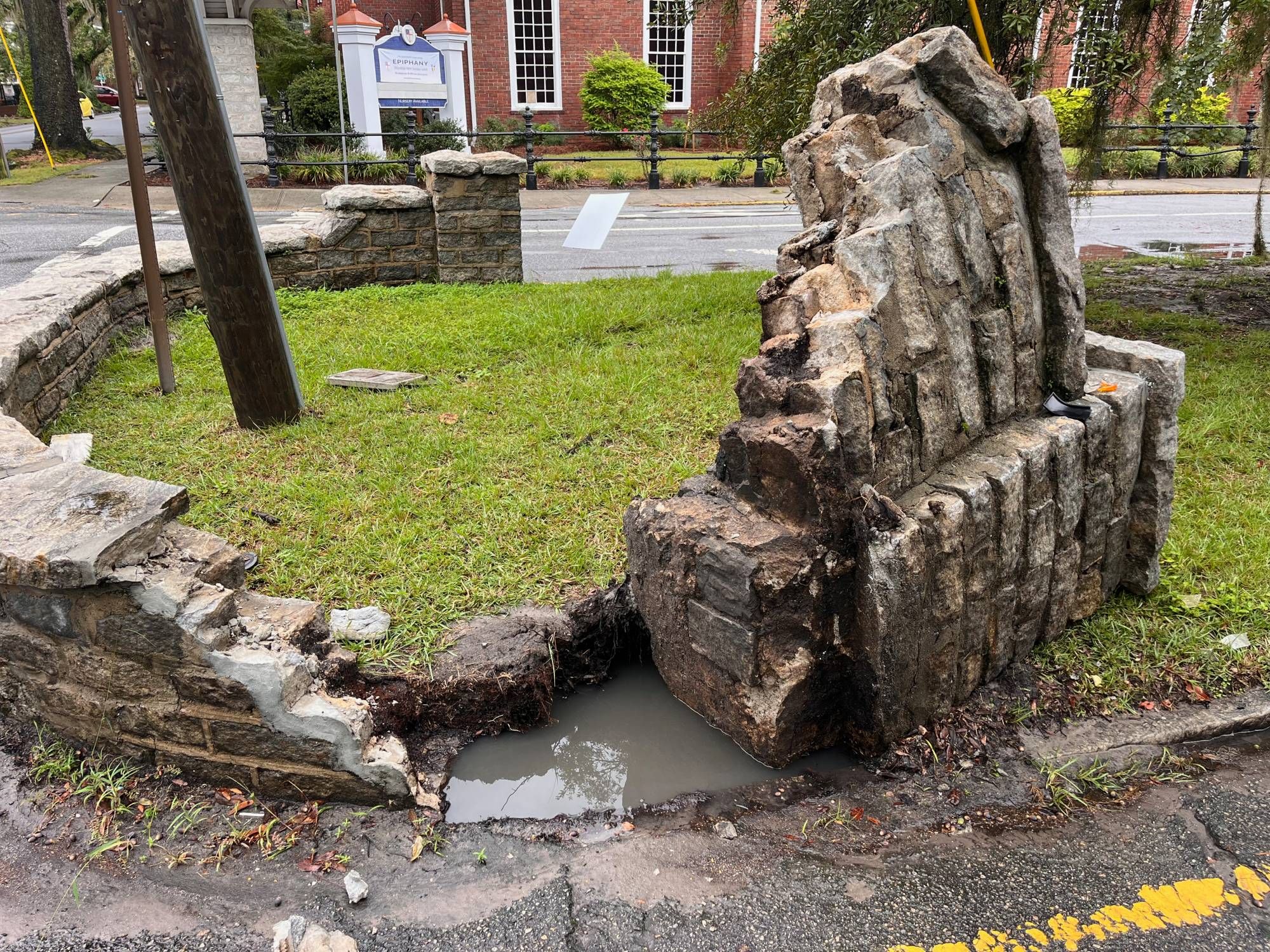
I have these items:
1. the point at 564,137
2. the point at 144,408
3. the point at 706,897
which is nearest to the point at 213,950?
the point at 706,897

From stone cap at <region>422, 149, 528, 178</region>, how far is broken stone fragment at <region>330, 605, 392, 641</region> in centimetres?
629

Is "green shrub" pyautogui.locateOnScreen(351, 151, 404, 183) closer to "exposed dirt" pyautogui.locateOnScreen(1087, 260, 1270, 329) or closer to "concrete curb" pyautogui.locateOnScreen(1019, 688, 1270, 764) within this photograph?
"exposed dirt" pyautogui.locateOnScreen(1087, 260, 1270, 329)

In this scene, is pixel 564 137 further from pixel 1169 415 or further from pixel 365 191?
pixel 1169 415

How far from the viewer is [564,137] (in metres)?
23.5

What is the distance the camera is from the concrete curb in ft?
10.5

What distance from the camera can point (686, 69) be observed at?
24.6 meters

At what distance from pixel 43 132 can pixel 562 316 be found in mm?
19624

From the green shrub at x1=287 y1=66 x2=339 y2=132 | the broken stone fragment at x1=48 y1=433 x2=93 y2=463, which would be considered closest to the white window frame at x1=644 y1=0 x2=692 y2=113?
the green shrub at x1=287 y1=66 x2=339 y2=132

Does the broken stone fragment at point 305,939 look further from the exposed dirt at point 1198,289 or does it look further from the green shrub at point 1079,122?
the exposed dirt at point 1198,289

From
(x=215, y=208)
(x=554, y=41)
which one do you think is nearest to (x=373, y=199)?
(x=215, y=208)

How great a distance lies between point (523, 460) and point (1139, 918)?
3.42m

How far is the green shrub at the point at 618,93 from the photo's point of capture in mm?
23172

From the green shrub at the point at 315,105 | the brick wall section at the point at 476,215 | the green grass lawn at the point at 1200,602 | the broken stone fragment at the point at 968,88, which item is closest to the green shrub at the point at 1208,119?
the green grass lawn at the point at 1200,602

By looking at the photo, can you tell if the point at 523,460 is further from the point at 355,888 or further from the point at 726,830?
the point at 355,888
